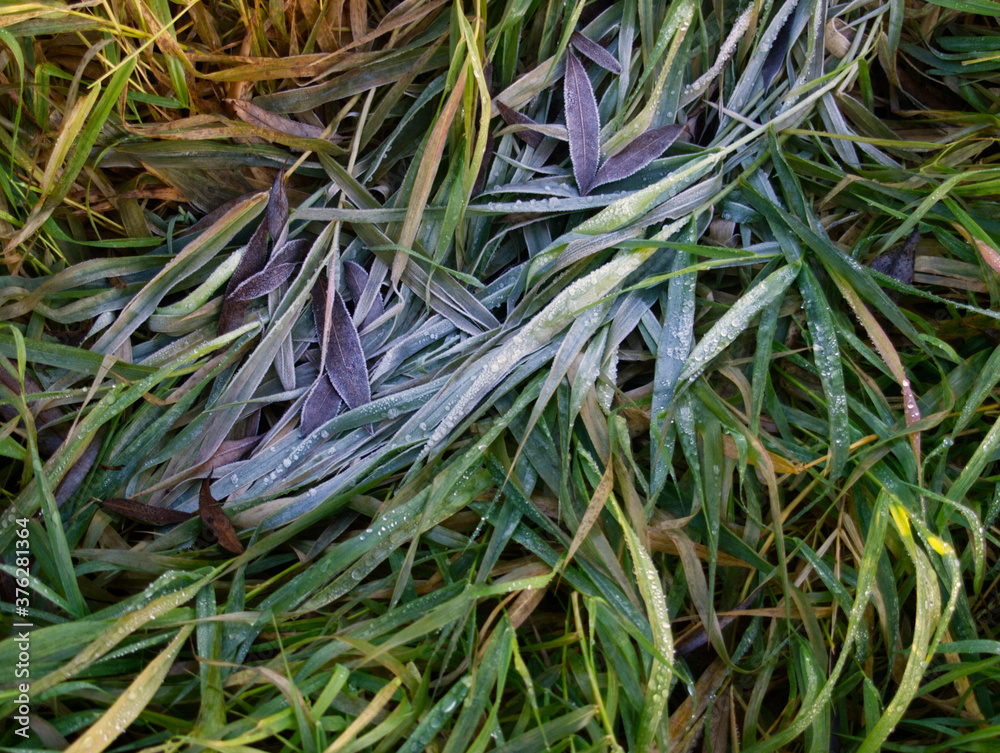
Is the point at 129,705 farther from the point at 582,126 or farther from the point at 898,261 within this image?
the point at 898,261

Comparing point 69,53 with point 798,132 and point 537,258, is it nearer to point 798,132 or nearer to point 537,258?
point 537,258

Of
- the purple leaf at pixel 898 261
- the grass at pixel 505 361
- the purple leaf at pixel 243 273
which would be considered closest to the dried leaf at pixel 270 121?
the grass at pixel 505 361

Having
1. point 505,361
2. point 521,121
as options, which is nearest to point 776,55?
point 521,121

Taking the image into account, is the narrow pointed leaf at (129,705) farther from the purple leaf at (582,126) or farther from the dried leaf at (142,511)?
the purple leaf at (582,126)

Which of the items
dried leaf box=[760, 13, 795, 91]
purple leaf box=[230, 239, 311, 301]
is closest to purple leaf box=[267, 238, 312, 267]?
purple leaf box=[230, 239, 311, 301]
